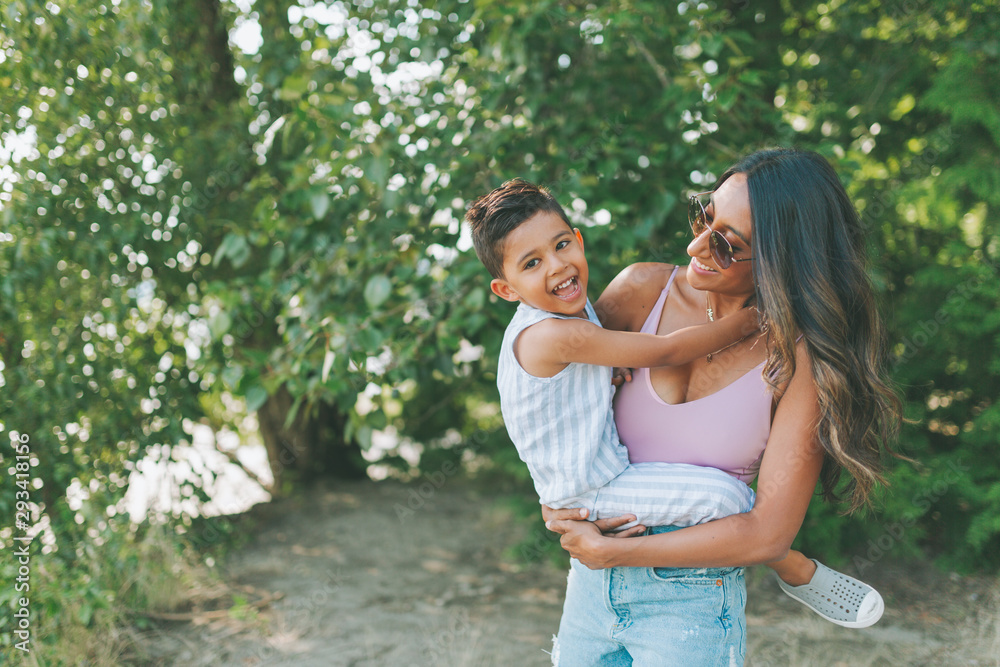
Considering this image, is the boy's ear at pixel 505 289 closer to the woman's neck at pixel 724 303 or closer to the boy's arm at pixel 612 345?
the boy's arm at pixel 612 345

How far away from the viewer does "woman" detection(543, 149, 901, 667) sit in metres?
1.29

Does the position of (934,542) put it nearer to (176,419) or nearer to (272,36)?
(176,419)

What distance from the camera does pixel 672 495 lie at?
1320mm

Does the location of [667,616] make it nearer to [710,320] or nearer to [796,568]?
[796,568]

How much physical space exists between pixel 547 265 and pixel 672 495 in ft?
1.76

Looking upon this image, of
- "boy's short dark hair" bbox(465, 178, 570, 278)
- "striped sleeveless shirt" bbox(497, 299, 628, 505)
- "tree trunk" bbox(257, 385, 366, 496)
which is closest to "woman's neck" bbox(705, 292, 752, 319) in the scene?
"striped sleeveless shirt" bbox(497, 299, 628, 505)

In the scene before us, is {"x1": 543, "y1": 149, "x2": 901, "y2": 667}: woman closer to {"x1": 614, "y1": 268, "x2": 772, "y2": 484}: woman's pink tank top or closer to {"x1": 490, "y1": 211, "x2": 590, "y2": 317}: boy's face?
{"x1": 614, "y1": 268, "x2": 772, "y2": 484}: woman's pink tank top

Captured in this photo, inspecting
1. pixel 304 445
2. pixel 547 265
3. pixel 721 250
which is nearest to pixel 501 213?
pixel 547 265

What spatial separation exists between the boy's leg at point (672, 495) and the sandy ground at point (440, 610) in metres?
1.60

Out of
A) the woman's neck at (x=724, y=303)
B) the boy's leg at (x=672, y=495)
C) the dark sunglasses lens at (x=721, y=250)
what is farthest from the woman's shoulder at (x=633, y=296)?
the boy's leg at (x=672, y=495)

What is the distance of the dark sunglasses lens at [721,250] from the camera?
1.37 m

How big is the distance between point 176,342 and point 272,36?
1.54 m

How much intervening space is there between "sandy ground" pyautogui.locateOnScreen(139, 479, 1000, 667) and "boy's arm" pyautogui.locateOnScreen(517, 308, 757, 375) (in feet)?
5.71

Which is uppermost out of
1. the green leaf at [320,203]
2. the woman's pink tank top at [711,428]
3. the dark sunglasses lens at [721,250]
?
the green leaf at [320,203]
